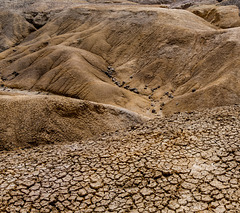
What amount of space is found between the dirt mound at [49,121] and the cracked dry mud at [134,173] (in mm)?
562

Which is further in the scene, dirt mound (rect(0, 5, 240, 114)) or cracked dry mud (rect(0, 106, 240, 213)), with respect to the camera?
dirt mound (rect(0, 5, 240, 114))

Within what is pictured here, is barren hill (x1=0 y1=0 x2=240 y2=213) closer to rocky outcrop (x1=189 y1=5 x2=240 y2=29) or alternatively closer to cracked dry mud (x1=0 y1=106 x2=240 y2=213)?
cracked dry mud (x1=0 y1=106 x2=240 y2=213)

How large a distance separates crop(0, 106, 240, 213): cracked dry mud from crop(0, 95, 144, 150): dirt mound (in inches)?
22.1

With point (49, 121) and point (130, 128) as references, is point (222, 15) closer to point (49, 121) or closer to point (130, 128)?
point (130, 128)

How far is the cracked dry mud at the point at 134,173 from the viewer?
12.0ft

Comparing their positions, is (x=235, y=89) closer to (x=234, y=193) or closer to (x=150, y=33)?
(x=234, y=193)

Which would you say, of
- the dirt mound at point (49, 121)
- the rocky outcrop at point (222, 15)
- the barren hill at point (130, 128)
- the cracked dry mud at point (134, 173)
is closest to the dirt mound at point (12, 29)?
the barren hill at point (130, 128)

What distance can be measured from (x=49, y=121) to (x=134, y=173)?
2.92 meters

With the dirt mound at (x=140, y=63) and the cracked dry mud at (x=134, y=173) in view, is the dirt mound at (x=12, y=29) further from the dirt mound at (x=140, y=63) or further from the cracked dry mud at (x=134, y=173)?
the cracked dry mud at (x=134, y=173)

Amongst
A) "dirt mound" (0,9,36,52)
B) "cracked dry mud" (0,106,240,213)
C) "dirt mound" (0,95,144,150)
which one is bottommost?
"dirt mound" (0,9,36,52)

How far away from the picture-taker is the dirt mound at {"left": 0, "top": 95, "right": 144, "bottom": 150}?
19.7 ft

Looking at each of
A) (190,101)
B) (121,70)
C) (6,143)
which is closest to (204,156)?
A: (6,143)

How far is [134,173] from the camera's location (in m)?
4.22

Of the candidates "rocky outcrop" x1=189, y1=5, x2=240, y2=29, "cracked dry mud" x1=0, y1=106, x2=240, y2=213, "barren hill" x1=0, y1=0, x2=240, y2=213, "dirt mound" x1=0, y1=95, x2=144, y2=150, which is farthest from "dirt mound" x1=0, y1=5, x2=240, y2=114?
"cracked dry mud" x1=0, y1=106, x2=240, y2=213
